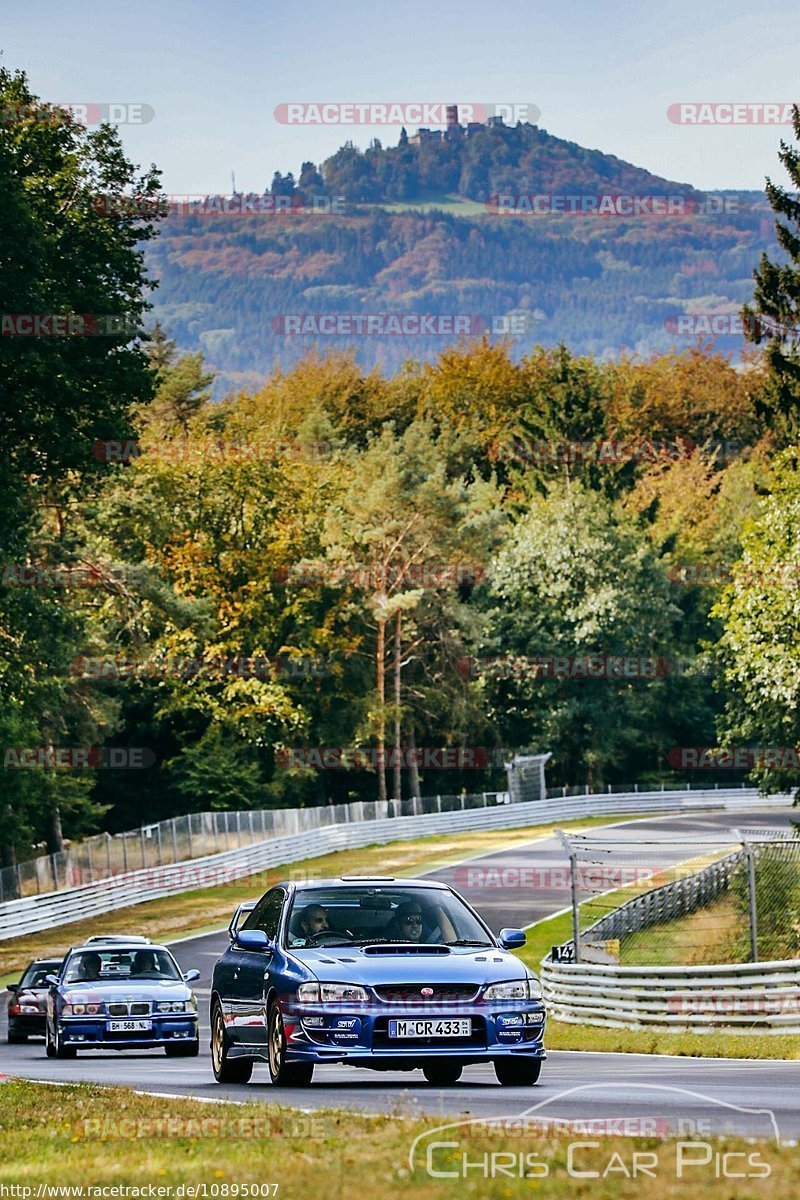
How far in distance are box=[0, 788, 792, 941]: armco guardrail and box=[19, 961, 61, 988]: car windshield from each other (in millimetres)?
20190

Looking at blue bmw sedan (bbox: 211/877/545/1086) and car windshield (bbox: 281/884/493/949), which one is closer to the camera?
blue bmw sedan (bbox: 211/877/545/1086)

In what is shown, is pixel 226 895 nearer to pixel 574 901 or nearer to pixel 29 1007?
pixel 29 1007

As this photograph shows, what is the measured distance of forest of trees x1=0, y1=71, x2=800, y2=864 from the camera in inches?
1696

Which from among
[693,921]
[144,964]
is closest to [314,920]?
[144,964]

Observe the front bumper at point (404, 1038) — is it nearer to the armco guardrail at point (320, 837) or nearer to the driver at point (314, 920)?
the driver at point (314, 920)

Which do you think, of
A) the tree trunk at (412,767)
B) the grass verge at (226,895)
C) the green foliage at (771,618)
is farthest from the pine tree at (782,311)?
the tree trunk at (412,767)

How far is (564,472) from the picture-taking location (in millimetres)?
104875

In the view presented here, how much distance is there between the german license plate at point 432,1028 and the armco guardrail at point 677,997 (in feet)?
29.0

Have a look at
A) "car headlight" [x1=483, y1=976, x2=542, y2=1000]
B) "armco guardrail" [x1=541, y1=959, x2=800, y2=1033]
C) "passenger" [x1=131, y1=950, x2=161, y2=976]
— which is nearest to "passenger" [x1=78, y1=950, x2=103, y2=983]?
"passenger" [x1=131, y1=950, x2=161, y2=976]

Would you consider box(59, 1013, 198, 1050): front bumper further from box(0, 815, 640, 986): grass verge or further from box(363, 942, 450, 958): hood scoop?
box(0, 815, 640, 986): grass verge

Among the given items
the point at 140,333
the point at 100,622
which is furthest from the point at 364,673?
the point at 140,333

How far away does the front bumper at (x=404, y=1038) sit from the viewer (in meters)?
13.8

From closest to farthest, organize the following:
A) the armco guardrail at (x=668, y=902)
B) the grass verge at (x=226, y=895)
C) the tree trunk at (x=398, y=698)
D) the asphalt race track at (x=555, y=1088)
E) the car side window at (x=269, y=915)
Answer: the asphalt race track at (x=555, y=1088) < the car side window at (x=269, y=915) < the armco guardrail at (x=668, y=902) < the grass verge at (x=226, y=895) < the tree trunk at (x=398, y=698)

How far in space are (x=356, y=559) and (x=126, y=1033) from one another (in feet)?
209
